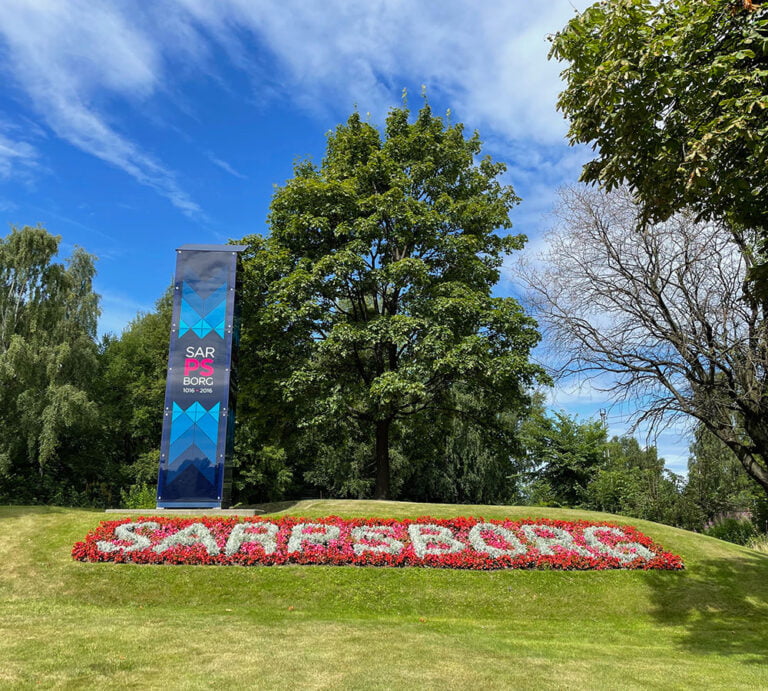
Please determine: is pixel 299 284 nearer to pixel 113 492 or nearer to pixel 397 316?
pixel 397 316

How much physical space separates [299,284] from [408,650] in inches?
504

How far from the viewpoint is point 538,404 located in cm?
4028

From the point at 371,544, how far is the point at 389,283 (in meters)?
9.62

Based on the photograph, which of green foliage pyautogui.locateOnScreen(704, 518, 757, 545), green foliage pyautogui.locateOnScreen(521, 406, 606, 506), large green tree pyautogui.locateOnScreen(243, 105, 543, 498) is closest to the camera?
large green tree pyautogui.locateOnScreen(243, 105, 543, 498)

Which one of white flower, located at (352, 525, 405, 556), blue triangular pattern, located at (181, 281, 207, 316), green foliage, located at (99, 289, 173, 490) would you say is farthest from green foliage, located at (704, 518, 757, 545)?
green foliage, located at (99, 289, 173, 490)

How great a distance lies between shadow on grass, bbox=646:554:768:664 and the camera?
416 inches

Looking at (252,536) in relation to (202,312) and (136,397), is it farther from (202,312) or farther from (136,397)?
(136,397)

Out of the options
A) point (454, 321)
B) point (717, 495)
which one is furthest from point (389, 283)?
point (717, 495)

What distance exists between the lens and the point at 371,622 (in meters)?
10.6

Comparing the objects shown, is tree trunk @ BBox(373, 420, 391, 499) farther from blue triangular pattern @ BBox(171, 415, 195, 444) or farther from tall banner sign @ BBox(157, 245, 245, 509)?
blue triangular pattern @ BBox(171, 415, 195, 444)

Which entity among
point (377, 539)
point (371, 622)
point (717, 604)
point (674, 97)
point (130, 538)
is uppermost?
point (674, 97)

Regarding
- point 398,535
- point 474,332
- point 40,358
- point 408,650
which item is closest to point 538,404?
point 474,332

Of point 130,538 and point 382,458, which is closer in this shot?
point 130,538

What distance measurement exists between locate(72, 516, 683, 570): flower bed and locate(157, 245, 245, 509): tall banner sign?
4.59ft
